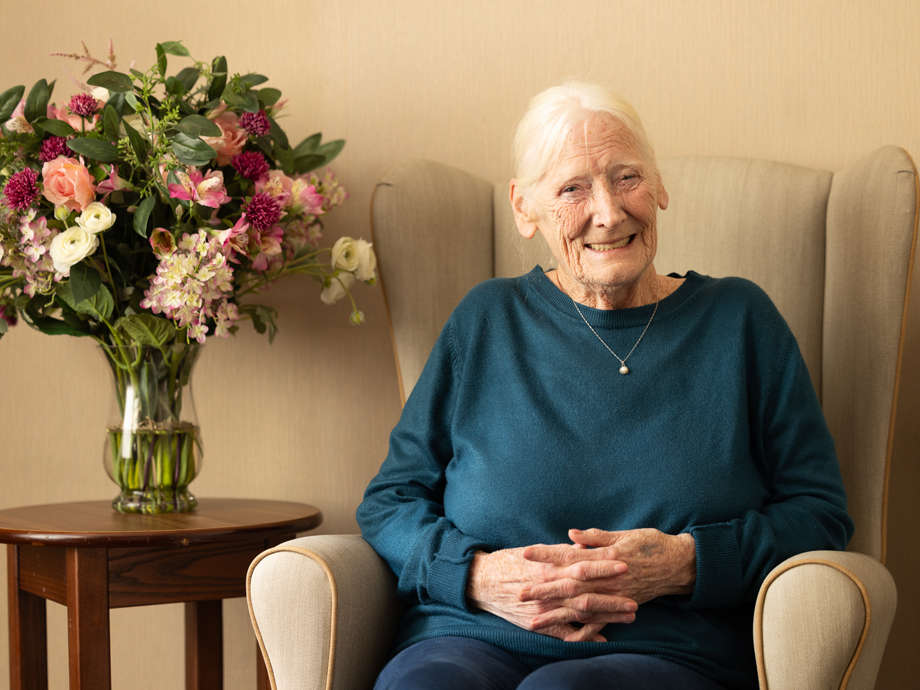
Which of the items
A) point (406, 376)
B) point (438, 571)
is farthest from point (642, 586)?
point (406, 376)

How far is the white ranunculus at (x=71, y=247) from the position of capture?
149 centimetres

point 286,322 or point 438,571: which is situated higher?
point 286,322

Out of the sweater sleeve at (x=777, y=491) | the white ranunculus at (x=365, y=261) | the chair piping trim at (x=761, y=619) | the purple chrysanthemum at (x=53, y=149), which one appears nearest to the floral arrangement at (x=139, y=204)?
the purple chrysanthemum at (x=53, y=149)

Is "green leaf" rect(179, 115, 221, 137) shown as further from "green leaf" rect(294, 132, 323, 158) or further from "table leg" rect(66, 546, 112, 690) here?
"table leg" rect(66, 546, 112, 690)

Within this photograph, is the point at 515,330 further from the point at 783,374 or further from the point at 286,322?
the point at 286,322

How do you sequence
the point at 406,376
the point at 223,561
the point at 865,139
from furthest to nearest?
the point at 865,139 < the point at 406,376 < the point at 223,561

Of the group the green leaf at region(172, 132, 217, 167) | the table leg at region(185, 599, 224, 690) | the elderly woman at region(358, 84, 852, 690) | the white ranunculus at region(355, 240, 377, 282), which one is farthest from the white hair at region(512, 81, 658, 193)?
the table leg at region(185, 599, 224, 690)

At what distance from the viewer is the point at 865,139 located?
1892 mm

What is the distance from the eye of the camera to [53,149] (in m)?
1.57

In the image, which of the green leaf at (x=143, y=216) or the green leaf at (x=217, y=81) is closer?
the green leaf at (x=143, y=216)

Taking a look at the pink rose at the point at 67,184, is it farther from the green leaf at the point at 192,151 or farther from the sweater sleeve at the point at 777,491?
the sweater sleeve at the point at 777,491

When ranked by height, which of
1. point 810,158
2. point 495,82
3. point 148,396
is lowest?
point 148,396

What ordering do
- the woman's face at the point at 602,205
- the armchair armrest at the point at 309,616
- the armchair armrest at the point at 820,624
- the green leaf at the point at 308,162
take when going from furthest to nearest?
the green leaf at the point at 308,162, the woman's face at the point at 602,205, the armchair armrest at the point at 309,616, the armchair armrest at the point at 820,624

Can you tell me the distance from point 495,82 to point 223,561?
1.12 metres
